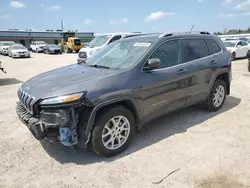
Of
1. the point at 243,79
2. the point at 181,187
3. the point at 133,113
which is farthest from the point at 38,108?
the point at 243,79

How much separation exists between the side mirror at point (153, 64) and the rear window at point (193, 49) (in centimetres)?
88

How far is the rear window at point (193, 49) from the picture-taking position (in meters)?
4.30

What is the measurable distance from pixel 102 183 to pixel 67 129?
0.83 meters

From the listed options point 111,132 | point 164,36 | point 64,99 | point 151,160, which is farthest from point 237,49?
point 64,99

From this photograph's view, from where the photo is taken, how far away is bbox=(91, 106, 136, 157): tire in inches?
124

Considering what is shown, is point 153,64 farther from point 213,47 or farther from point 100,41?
point 100,41

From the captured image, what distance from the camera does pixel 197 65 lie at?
4.41 meters

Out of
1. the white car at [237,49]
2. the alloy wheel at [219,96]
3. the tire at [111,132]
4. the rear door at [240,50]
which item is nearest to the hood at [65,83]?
the tire at [111,132]

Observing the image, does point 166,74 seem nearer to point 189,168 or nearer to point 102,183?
point 189,168

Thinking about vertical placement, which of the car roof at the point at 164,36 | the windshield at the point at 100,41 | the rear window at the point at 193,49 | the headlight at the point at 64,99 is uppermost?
the windshield at the point at 100,41

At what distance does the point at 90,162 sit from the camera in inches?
129

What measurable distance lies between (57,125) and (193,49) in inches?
120

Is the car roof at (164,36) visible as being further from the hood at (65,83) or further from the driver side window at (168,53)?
the hood at (65,83)

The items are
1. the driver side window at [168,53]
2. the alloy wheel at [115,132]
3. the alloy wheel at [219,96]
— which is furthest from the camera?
the alloy wheel at [219,96]
